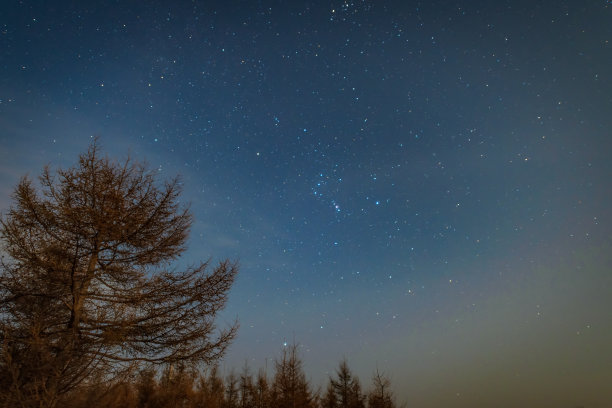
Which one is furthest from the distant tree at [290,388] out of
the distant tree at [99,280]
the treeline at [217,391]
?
the distant tree at [99,280]

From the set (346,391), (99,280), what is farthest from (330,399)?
(99,280)

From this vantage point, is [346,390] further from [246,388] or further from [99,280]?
[99,280]

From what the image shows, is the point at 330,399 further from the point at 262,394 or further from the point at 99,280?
the point at 99,280

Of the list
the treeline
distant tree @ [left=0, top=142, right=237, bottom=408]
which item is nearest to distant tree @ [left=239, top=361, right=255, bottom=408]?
the treeline

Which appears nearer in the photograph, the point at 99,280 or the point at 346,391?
the point at 99,280

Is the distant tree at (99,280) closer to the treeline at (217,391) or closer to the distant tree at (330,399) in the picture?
the treeline at (217,391)

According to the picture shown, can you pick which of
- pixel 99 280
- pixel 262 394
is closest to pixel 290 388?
pixel 262 394

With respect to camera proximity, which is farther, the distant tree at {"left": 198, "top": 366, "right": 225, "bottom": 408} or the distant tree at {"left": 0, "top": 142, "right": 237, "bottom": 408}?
the distant tree at {"left": 198, "top": 366, "right": 225, "bottom": 408}

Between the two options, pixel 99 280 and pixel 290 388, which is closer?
pixel 99 280

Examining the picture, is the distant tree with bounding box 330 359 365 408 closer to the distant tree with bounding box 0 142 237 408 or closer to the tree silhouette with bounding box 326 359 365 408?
the tree silhouette with bounding box 326 359 365 408

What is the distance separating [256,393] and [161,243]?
2265 cm

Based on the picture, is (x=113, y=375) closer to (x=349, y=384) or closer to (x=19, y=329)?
(x=19, y=329)

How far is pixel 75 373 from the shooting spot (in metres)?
5.93

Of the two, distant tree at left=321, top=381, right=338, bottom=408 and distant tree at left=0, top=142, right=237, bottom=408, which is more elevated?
distant tree at left=0, top=142, right=237, bottom=408
